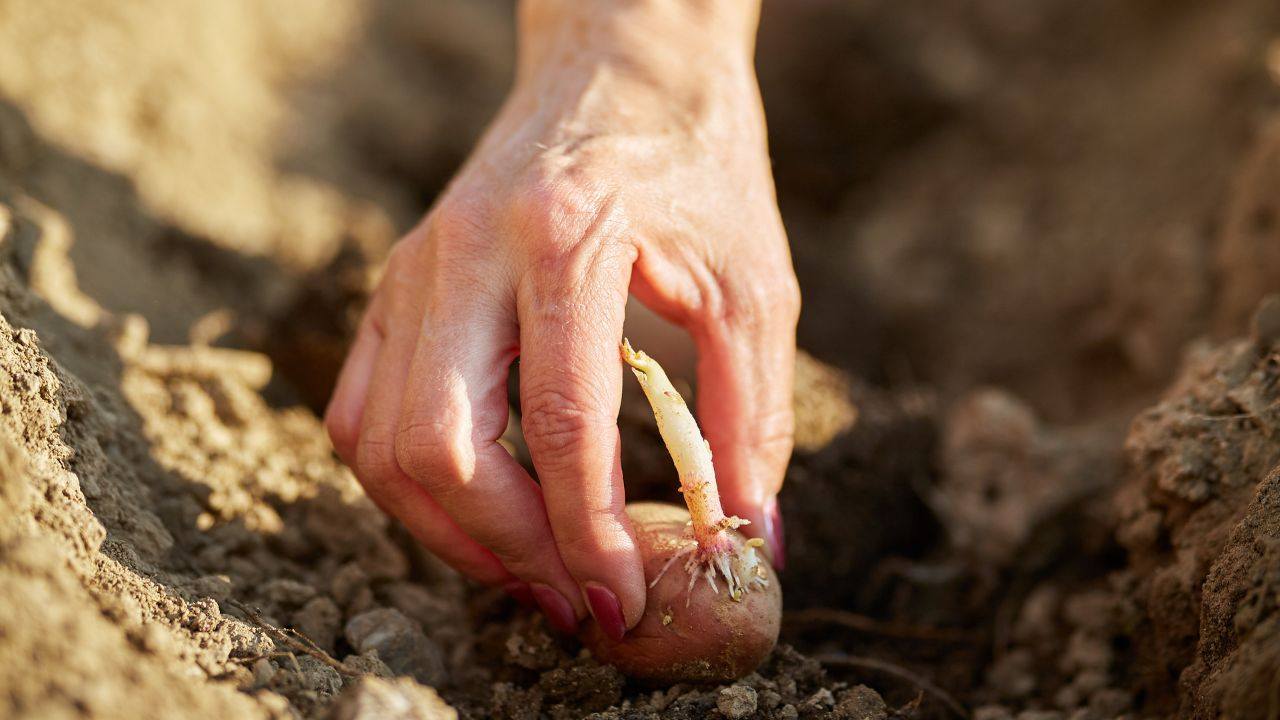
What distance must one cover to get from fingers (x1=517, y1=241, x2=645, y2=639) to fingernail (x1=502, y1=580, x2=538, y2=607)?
7.4 inches

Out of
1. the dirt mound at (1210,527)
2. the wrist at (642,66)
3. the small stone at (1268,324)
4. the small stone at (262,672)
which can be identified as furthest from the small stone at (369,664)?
the small stone at (1268,324)

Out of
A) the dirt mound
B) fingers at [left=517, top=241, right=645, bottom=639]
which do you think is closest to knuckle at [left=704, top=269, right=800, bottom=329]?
fingers at [left=517, top=241, right=645, bottom=639]

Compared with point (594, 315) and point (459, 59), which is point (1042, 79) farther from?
point (594, 315)

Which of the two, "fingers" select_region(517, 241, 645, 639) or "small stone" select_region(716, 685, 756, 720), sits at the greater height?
"fingers" select_region(517, 241, 645, 639)

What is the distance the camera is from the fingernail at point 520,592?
1583mm

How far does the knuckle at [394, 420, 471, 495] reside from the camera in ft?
4.55

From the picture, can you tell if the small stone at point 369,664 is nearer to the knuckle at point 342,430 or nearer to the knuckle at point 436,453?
the knuckle at point 436,453

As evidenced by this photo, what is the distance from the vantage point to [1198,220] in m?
2.48

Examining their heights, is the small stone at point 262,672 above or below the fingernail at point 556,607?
below

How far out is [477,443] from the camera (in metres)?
1.41

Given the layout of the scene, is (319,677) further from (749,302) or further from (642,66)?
(642,66)

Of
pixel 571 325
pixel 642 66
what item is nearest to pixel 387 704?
pixel 571 325

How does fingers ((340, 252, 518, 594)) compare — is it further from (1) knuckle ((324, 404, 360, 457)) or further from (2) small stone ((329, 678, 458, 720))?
(2) small stone ((329, 678, 458, 720))

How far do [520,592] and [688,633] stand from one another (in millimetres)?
343
